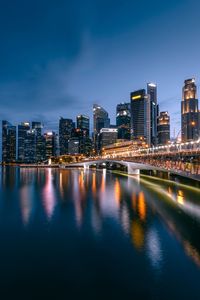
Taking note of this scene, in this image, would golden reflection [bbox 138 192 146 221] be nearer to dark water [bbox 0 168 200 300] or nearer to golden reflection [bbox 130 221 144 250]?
dark water [bbox 0 168 200 300]

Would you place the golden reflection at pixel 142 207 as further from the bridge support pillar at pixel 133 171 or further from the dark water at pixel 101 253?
the bridge support pillar at pixel 133 171

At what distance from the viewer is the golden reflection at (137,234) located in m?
23.0

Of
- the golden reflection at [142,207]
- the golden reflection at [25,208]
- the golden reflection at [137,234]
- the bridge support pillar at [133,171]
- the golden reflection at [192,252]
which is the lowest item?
the golden reflection at [25,208]

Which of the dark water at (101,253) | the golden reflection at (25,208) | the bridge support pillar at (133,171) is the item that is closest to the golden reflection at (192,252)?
the dark water at (101,253)

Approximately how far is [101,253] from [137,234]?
6.28 meters

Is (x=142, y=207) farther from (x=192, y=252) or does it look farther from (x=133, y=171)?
(x=133, y=171)

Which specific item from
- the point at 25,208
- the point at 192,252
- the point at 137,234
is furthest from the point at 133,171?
the point at 192,252

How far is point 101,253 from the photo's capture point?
2078 centimetres

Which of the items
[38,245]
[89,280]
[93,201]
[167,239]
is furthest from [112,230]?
[93,201]

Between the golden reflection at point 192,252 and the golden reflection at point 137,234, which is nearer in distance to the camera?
the golden reflection at point 192,252

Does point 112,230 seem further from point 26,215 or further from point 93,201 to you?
point 93,201

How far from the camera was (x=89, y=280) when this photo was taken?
639 inches

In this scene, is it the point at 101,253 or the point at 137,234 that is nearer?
the point at 101,253

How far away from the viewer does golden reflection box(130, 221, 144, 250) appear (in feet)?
75.4
